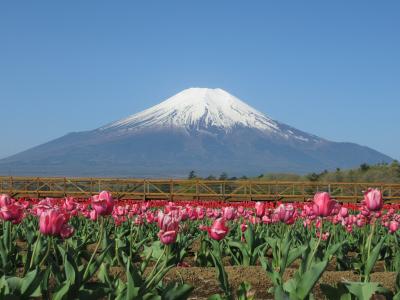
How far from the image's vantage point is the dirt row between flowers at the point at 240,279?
658 cm

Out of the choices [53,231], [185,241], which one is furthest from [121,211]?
[53,231]

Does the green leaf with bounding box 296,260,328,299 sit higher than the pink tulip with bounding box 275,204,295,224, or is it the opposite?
the pink tulip with bounding box 275,204,295,224

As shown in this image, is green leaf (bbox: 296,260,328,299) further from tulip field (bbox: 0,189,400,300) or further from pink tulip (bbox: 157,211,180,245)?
pink tulip (bbox: 157,211,180,245)

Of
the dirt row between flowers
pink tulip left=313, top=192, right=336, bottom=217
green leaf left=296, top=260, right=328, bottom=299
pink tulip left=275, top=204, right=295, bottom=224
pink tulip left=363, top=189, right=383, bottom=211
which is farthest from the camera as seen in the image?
the dirt row between flowers

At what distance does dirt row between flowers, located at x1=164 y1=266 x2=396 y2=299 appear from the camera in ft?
21.6

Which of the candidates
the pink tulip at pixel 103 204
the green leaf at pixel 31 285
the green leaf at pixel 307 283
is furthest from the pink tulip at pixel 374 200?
the green leaf at pixel 31 285

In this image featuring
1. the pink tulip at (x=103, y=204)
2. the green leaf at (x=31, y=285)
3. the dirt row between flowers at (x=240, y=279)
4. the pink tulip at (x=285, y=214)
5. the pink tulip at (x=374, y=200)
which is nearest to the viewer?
the green leaf at (x=31, y=285)

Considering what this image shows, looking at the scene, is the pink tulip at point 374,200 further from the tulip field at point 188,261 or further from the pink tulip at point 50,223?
the pink tulip at point 50,223

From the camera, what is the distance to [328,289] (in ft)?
13.7

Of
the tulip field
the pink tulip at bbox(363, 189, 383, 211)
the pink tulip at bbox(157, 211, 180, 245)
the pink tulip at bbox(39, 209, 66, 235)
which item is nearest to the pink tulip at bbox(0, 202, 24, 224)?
the tulip field

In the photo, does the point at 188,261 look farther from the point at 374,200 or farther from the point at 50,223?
the point at 50,223

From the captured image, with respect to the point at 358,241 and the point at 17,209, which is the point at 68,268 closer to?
the point at 17,209

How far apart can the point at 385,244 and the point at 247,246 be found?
2.15 m

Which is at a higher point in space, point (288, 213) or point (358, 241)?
point (288, 213)
